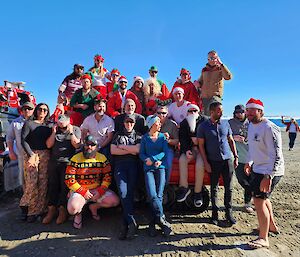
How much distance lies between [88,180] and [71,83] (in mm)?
3504

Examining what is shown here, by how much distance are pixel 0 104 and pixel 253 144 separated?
25.4 ft

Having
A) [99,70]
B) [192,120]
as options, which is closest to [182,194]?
[192,120]

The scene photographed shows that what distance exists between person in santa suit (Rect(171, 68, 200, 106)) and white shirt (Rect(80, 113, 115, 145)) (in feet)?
8.11

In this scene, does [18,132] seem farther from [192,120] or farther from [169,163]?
[192,120]

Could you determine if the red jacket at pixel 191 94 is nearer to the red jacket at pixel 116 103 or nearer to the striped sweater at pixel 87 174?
the red jacket at pixel 116 103

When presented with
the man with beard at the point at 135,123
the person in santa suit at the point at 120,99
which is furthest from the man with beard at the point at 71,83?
the man with beard at the point at 135,123

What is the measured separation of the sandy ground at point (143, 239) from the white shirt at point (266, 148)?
4.13 feet

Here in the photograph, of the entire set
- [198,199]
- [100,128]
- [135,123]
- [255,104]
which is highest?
[255,104]

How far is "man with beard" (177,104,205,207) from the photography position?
15.0 feet

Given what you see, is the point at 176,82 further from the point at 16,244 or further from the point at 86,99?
the point at 16,244

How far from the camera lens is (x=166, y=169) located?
446cm

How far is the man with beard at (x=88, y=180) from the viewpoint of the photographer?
4266 millimetres

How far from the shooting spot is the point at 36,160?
4535mm

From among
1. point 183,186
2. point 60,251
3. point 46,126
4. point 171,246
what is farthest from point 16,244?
point 183,186
